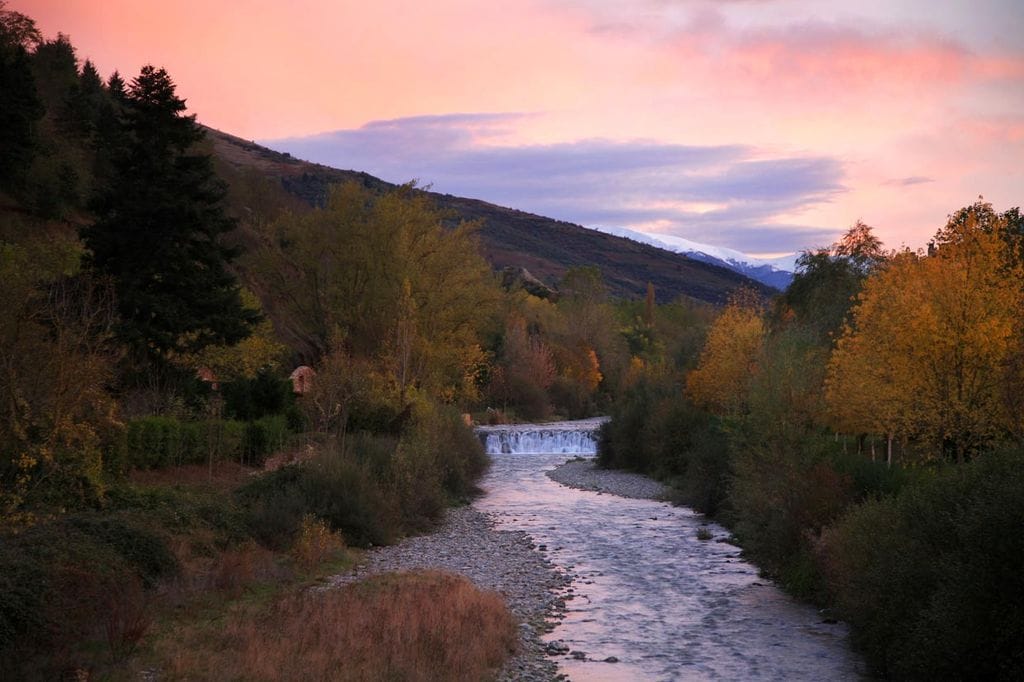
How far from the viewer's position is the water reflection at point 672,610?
14812 mm

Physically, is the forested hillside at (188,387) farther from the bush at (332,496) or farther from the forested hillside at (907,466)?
the forested hillside at (907,466)

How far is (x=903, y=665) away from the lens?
12680 mm

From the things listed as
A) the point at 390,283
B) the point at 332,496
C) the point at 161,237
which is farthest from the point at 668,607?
the point at 390,283

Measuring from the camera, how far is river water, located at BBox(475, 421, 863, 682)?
14828 millimetres

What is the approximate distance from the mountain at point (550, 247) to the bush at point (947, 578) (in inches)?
5128

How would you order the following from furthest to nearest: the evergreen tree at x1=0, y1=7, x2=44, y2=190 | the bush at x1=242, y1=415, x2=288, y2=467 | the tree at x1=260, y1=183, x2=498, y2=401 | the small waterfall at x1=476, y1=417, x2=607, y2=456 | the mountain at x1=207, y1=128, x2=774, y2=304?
the mountain at x1=207, y1=128, x2=774, y2=304 < the small waterfall at x1=476, y1=417, x2=607, y2=456 < the evergreen tree at x1=0, y1=7, x2=44, y2=190 < the tree at x1=260, y1=183, x2=498, y2=401 < the bush at x1=242, y1=415, x2=288, y2=467

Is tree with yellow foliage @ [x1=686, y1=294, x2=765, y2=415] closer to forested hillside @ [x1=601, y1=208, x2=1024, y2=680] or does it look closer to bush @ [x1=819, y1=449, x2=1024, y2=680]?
forested hillside @ [x1=601, y1=208, x2=1024, y2=680]

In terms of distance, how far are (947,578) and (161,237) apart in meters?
23.5

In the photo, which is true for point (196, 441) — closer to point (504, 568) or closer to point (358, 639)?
point (504, 568)

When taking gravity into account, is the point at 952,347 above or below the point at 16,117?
below

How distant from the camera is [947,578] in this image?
11.8 metres

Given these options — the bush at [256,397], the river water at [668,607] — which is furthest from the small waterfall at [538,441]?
the bush at [256,397]

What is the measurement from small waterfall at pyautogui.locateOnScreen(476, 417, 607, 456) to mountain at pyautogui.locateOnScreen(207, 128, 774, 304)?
8643 cm

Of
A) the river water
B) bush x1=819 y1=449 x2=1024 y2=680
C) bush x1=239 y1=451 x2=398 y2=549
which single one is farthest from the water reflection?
bush x1=239 y1=451 x2=398 y2=549
